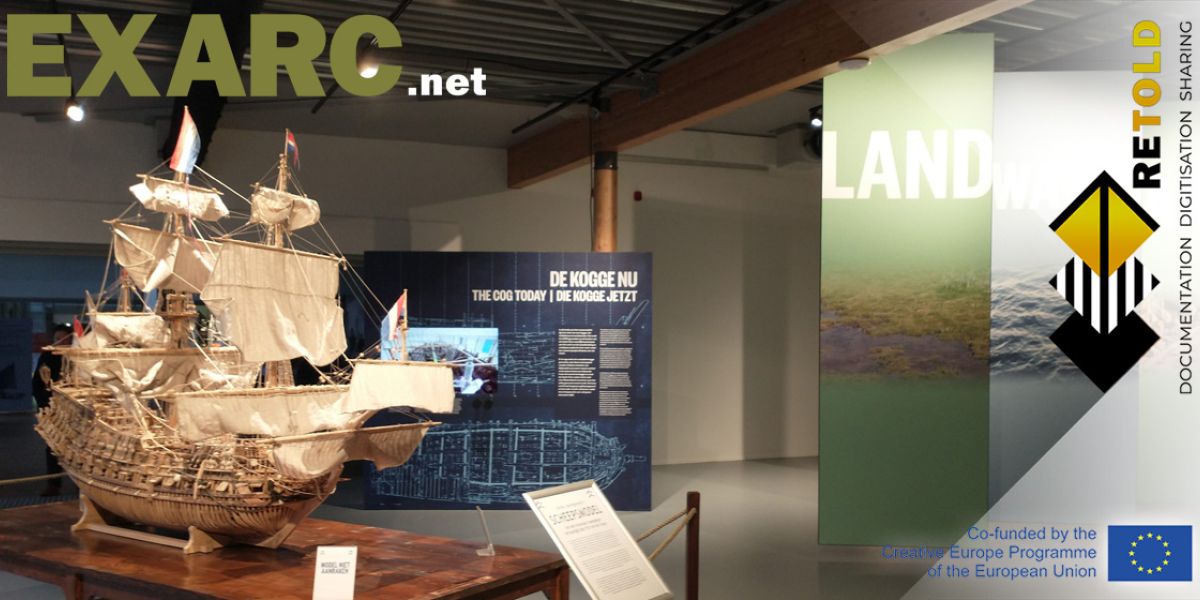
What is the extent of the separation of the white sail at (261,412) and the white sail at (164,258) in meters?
0.99

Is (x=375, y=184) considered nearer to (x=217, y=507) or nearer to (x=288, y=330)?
(x=288, y=330)

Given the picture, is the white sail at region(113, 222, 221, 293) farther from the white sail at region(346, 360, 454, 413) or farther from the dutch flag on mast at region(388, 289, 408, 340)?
the white sail at region(346, 360, 454, 413)

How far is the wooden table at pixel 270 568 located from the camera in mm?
3672

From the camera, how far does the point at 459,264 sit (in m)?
9.41

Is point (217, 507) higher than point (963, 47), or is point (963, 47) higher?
point (963, 47)

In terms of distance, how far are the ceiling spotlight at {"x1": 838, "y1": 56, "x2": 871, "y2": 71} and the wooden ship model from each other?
348 centimetres

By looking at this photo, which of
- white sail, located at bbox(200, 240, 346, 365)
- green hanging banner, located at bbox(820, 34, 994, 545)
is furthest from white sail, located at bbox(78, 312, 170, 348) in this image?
green hanging banner, located at bbox(820, 34, 994, 545)

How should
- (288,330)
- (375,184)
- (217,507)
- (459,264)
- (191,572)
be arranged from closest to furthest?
(191,572) → (217,507) → (288,330) → (459,264) → (375,184)

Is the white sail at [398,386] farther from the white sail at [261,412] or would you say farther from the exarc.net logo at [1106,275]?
the exarc.net logo at [1106,275]

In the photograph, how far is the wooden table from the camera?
367 centimetres

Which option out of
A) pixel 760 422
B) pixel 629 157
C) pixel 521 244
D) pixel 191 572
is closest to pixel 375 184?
pixel 521 244

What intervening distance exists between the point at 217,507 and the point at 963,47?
571 centimetres

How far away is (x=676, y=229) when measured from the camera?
12.7m

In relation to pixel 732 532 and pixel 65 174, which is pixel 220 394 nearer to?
pixel 732 532
